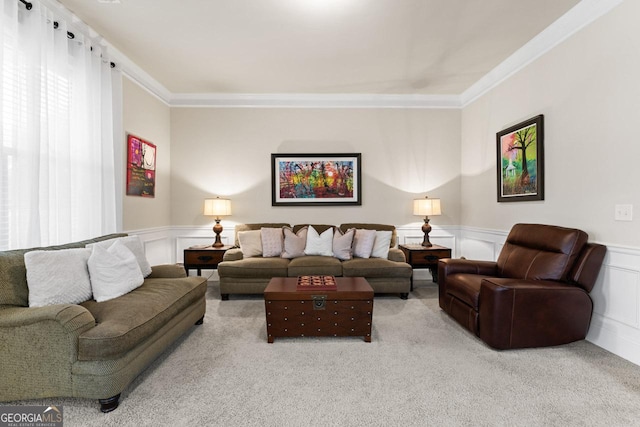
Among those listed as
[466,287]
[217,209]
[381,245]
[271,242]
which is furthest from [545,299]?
[217,209]

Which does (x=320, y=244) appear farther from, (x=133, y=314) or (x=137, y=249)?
(x=133, y=314)

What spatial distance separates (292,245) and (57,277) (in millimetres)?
2557

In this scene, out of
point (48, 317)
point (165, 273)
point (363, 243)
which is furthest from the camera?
point (363, 243)

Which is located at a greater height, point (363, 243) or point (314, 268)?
point (363, 243)

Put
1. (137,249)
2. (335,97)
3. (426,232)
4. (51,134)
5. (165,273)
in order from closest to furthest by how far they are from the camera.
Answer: (51,134) < (137,249) < (165,273) < (426,232) < (335,97)

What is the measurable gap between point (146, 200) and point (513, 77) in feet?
15.8

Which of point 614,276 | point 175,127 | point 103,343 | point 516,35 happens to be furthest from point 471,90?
point 103,343

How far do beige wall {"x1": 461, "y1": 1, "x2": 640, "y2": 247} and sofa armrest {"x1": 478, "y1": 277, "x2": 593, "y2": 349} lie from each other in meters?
0.61

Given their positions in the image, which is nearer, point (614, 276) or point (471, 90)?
point (614, 276)

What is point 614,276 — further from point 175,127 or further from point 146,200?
point 175,127

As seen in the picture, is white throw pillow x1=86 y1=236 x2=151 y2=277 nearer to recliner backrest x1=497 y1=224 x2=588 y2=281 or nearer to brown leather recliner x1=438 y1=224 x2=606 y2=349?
brown leather recliner x1=438 y1=224 x2=606 y2=349

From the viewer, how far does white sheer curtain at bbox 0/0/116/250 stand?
7.52 feet

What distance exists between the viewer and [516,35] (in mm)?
3219

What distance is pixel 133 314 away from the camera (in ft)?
6.63
